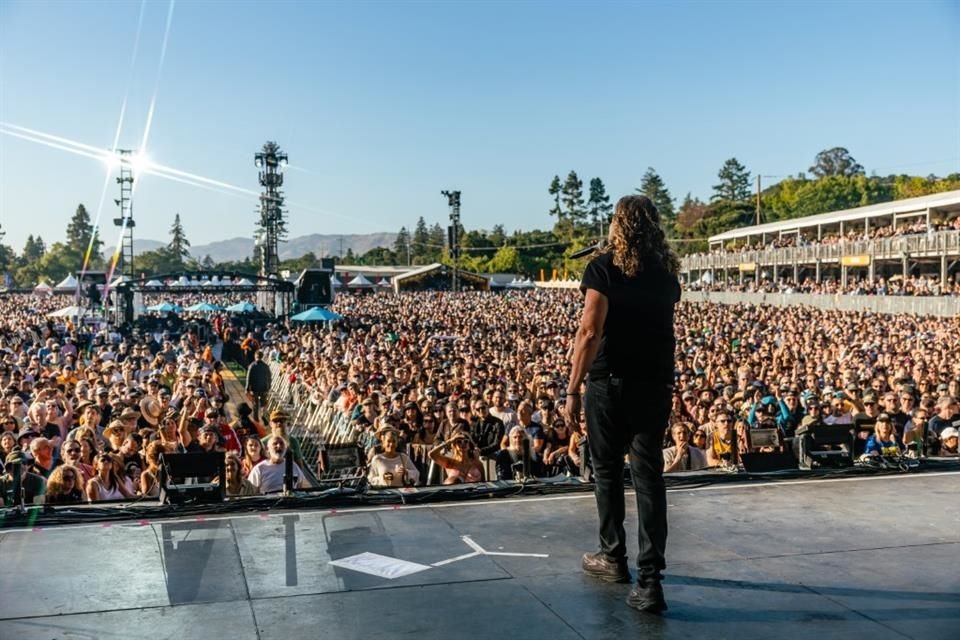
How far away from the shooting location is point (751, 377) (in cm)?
1502

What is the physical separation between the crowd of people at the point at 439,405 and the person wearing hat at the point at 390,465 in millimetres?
17

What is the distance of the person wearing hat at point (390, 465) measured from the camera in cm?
709

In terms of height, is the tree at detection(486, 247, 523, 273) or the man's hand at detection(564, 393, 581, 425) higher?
the tree at detection(486, 247, 523, 273)

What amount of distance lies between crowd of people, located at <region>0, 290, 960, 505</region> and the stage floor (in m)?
0.71

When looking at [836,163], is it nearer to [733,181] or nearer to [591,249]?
[733,181]

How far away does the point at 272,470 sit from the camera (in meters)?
6.98

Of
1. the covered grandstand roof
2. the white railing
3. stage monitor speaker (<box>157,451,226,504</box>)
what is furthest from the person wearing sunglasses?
the covered grandstand roof

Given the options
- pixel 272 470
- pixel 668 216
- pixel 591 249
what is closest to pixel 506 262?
pixel 668 216

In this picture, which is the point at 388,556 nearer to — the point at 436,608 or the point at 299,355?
the point at 436,608

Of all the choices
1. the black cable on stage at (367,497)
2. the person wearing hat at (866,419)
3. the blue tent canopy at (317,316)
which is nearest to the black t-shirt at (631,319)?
the black cable on stage at (367,497)

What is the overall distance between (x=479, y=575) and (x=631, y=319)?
128cm

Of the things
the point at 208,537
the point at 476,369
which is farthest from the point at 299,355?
the point at 208,537

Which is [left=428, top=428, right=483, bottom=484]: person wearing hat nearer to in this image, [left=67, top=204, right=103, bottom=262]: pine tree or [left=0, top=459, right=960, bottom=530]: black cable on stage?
[left=0, top=459, right=960, bottom=530]: black cable on stage

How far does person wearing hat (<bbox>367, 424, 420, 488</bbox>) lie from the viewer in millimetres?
7094
